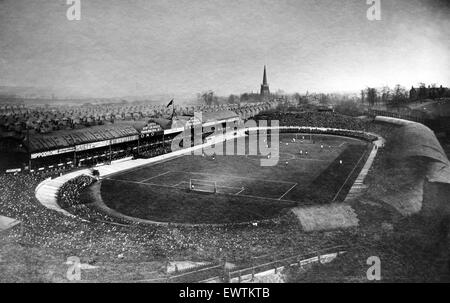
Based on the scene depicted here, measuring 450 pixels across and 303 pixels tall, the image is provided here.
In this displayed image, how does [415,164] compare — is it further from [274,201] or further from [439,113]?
[439,113]

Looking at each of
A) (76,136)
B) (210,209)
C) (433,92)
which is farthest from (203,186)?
(433,92)

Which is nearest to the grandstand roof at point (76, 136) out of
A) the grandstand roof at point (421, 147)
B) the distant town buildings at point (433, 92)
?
the grandstand roof at point (421, 147)

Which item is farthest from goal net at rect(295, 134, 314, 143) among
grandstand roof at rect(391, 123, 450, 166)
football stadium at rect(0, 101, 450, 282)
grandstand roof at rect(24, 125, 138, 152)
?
grandstand roof at rect(24, 125, 138, 152)

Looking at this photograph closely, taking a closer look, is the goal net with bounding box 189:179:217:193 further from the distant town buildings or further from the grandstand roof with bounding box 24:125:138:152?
the distant town buildings

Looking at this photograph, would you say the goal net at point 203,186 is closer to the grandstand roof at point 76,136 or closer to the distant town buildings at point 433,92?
the grandstand roof at point 76,136

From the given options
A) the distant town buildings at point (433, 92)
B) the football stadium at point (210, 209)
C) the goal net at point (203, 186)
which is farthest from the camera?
the distant town buildings at point (433, 92)

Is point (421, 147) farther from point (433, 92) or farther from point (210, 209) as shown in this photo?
point (433, 92)
